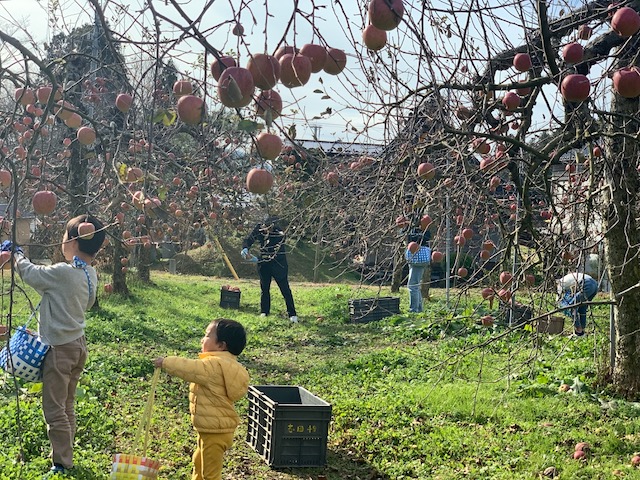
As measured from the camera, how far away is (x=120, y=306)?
9.91m

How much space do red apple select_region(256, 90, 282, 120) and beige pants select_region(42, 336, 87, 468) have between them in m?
2.57

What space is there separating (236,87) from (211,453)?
256cm

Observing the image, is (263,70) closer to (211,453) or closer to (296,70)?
(296,70)

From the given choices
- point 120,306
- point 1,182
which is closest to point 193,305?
point 120,306

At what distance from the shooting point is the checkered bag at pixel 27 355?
3.64 metres

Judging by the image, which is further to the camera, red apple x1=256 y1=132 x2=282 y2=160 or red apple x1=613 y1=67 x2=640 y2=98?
red apple x1=613 y1=67 x2=640 y2=98

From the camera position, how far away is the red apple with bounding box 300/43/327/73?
5.81ft

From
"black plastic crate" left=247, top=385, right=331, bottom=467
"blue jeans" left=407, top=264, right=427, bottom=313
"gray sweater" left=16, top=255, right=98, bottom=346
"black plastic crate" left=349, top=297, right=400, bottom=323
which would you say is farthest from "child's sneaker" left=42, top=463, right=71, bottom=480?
"blue jeans" left=407, top=264, right=427, bottom=313

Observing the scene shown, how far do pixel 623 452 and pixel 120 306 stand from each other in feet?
23.5

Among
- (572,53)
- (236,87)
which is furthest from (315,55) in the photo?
(572,53)

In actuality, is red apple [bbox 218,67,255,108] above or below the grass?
above

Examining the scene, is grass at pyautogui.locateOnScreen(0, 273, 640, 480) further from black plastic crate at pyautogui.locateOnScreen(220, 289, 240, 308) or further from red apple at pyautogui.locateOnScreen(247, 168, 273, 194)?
black plastic crate at pyautogui.locateOnScreen(220, 289, 240, 308)

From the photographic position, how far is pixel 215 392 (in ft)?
11.7

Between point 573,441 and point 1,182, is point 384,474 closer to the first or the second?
point 573,441
